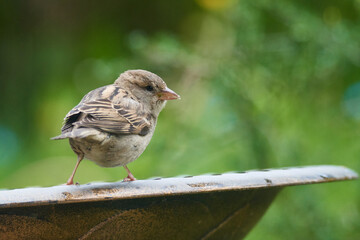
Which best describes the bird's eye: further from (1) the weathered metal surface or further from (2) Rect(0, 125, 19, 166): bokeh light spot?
(2) Rect(0, 125, 19, 166): bokeh light spot

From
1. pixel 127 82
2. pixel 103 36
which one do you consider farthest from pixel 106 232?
pixel 103 36

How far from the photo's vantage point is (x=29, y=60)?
507cm

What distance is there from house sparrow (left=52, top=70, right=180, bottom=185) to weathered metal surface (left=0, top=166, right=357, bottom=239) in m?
0.38

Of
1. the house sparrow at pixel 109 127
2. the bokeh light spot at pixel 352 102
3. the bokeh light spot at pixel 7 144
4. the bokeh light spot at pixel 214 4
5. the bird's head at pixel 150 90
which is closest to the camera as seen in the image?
the house sparrow at pixel 109 127

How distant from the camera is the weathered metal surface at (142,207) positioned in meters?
1.44

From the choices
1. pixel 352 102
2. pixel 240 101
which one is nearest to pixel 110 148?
pixel 240 101

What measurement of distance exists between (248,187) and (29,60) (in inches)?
155

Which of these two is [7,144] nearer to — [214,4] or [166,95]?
[214,4]

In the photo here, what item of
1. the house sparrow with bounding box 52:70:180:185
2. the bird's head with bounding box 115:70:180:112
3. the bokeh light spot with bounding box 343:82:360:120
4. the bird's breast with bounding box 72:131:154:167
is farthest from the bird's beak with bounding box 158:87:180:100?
the bokeh light spot with bounding box 343:82:360:120

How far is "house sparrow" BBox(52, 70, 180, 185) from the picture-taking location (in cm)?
201

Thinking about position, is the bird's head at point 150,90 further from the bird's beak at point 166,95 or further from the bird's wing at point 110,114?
the bird's wing at point 110,114

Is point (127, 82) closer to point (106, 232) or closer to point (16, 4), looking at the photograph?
point (106, 232)

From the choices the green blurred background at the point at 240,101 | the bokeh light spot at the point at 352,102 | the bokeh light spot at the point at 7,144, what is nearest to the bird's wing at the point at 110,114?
the green blurred background at the point at 240,101

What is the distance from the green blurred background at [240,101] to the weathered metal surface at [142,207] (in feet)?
5.58
